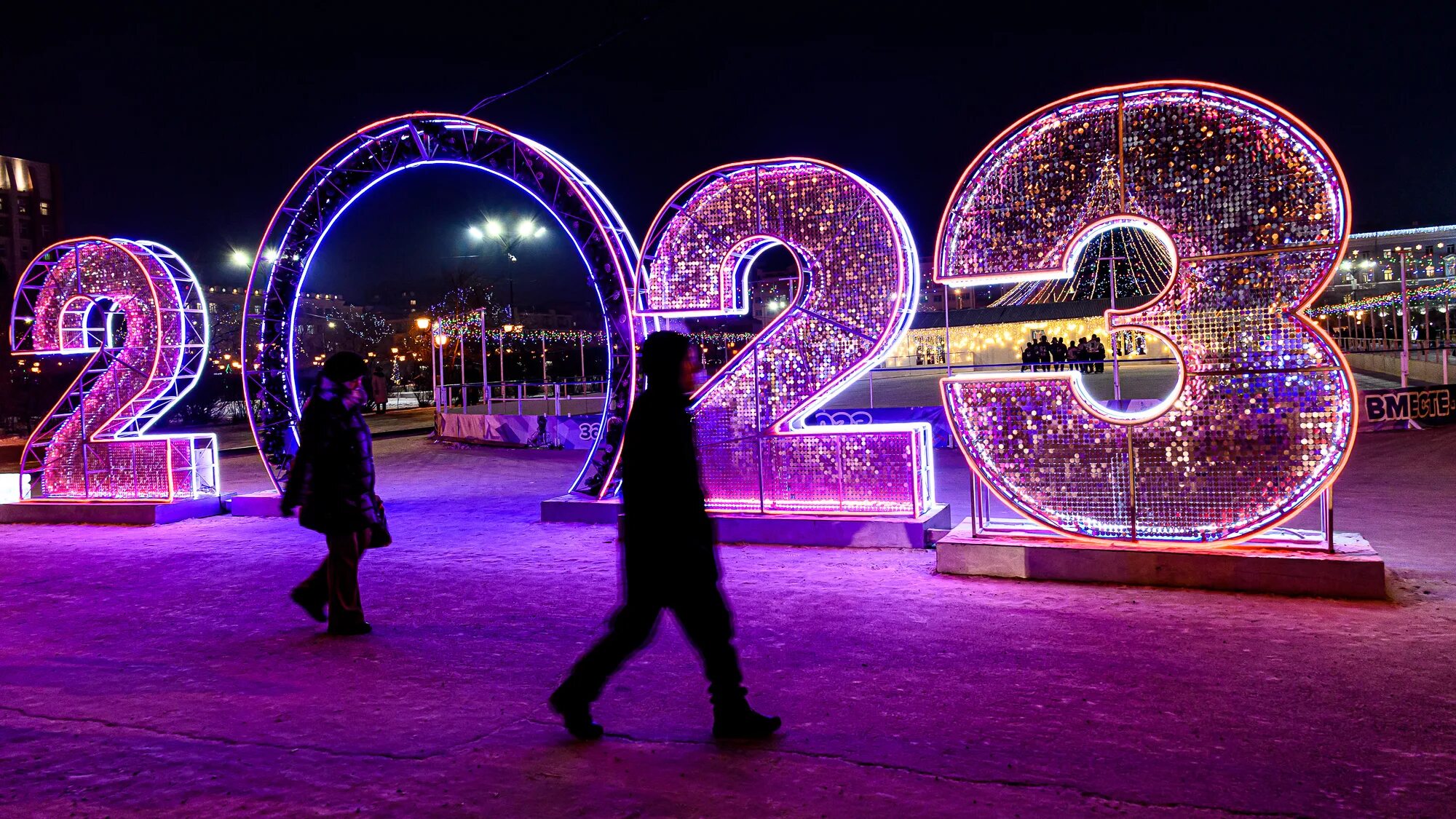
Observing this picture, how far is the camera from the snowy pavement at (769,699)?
3561 millimetres

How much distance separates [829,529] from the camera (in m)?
8.59

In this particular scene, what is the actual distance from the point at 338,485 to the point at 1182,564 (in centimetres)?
557

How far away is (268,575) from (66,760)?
420 cm

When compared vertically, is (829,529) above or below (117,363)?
below

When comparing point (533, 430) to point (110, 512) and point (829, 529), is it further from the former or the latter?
point (829, 529)

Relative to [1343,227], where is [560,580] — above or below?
below

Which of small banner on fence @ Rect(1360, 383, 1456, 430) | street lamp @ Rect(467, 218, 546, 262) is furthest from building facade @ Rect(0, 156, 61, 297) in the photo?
small banner on fence @ Rect(1360, 383, 1456, 430)

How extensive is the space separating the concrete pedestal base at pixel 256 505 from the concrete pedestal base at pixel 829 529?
5.61 meters

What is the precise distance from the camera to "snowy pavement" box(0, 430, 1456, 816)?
356 cm

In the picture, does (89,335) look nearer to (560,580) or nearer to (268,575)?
(268,575)

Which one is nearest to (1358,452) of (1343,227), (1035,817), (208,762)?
(1343,227)

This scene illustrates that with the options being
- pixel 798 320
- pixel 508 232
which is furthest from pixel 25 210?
pixel 798 320

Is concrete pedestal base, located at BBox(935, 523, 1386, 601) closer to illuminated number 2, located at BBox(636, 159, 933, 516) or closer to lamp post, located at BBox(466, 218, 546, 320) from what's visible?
illuminated number 2, located at BBox(636, 159, 933, 516)

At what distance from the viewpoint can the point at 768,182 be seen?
884cm
